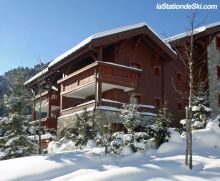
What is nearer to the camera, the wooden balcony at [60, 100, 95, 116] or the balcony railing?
the balcony railing

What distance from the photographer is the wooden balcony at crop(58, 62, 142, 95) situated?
2339 cm

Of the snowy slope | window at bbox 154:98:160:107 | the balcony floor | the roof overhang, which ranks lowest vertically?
the snowy slope

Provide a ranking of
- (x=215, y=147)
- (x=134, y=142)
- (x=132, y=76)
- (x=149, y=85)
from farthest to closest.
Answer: (x=149, y=85) < (x=132, y=76) < (x=215, y=147) < (x=134, y=142)

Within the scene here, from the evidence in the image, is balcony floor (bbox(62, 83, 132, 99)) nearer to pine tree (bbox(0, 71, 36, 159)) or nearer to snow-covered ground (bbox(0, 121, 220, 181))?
pine tree (bbox(0, 71, 36, 159))

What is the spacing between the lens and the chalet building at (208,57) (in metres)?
29.3

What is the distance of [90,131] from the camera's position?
19578mm

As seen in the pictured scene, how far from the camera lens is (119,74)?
79.9 feet

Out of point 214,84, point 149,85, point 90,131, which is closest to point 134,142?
point 90,131

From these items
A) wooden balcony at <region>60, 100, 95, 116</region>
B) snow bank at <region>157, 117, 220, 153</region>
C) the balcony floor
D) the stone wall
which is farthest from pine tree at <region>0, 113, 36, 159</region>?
the stone wall

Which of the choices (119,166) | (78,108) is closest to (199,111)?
(78,108)

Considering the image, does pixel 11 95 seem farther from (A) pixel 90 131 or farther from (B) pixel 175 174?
(B) pixel 175 174

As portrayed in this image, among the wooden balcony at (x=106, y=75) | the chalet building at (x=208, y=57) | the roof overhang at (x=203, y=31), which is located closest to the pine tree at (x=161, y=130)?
the wooden balcony at (x=106, y=75)

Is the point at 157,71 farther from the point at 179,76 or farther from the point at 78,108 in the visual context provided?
the point at 78,108

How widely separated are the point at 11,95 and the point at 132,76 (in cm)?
855
